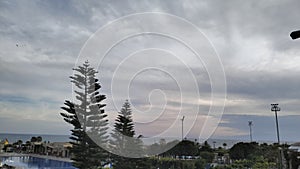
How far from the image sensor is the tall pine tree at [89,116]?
7309mm

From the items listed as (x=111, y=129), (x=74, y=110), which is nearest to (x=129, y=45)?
(x=74, y=110)

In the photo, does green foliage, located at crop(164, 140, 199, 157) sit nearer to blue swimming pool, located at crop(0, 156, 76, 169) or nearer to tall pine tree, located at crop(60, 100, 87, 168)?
blue swimming pool, located at crop(0, 156, 76, 169)

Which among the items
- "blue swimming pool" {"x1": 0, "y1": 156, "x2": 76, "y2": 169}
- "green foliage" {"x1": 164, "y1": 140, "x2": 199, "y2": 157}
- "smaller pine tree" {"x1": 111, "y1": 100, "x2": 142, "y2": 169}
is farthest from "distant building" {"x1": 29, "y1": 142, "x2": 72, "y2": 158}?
"smaller pine tree" {"x1": 111, "y1": 100, "x2": 142, "y2": 169}

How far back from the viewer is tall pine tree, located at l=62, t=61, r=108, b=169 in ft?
24.0

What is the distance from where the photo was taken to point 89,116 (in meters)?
7.43

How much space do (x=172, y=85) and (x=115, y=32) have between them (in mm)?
1869

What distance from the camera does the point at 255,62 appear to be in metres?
6.46

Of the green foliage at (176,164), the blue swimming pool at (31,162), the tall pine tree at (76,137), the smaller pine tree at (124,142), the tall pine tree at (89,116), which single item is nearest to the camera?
the tall pine tree at (76,137)

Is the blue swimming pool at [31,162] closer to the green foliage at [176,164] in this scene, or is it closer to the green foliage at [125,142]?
the green foliage at [176,164]

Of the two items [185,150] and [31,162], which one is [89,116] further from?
[31,162]

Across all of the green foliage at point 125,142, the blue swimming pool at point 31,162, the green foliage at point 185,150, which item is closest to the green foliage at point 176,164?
the green foliage at point 185,150

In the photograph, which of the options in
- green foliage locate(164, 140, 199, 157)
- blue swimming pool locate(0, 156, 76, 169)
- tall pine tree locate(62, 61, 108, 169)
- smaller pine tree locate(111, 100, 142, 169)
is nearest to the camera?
tall pine tree locate(62, 61, 108, 169)

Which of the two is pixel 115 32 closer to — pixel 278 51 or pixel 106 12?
pixel 106 12

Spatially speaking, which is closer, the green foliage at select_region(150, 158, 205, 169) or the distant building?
the green foliage at select_region(150, 158, 205, 169)
